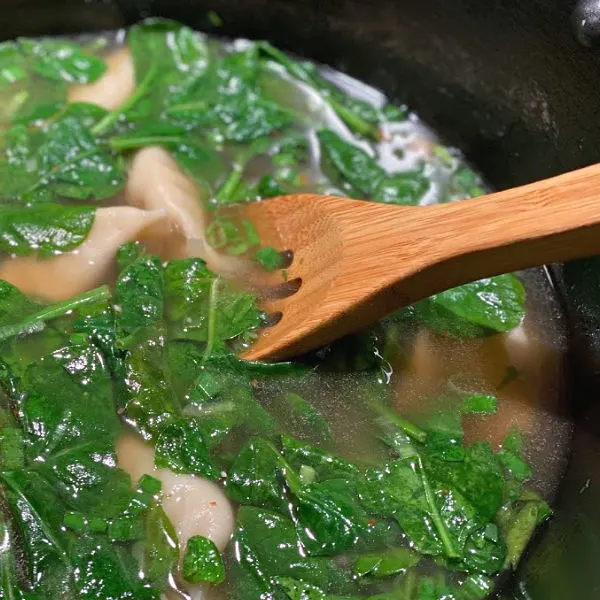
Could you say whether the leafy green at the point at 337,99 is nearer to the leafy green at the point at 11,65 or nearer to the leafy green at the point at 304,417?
the leafy green at the point at 11,65

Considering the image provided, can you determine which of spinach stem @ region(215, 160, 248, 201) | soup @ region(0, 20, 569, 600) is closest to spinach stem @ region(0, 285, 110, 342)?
soup @ region(0, 20, 569, 600)

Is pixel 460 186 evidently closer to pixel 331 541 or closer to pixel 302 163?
pixel 302 163

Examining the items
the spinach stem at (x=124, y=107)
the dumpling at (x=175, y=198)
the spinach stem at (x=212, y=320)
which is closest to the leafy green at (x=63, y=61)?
the spinach stem at (x=124, y=107)

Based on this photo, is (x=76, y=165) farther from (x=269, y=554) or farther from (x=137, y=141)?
(x=269, y=554)

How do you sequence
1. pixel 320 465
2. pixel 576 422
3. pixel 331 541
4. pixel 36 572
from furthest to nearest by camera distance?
1. pixel 576 422
2. pixel 320 465
3. pixel 331 541
4. pixel 36 572

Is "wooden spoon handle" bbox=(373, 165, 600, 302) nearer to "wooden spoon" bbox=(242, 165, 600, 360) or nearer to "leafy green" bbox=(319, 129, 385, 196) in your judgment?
"wooden spoon" bbox=(242, 165, 600, 360)

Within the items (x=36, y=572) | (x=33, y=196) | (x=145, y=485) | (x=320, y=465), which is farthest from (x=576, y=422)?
(x=33, y=196)
